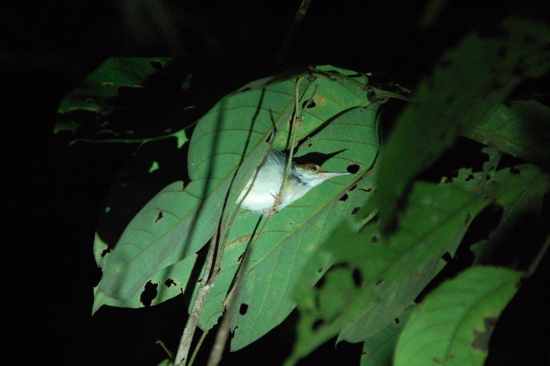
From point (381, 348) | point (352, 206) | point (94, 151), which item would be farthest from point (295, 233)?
point (94, 151)

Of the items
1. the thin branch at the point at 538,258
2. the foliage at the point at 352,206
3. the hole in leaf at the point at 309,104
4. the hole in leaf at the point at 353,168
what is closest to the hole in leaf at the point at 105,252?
the foliage at the point at 352,206

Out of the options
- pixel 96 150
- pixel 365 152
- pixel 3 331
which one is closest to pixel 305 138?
pixel 365 152

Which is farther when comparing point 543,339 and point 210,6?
point 210,6

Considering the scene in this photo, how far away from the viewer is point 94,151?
230 centimetres

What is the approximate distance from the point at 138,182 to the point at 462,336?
1.43 m

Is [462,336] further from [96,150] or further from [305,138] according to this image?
[96,150]

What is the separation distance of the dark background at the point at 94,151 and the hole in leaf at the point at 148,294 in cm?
74

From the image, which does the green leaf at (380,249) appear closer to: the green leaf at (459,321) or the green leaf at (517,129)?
the green leaf at (459,321)

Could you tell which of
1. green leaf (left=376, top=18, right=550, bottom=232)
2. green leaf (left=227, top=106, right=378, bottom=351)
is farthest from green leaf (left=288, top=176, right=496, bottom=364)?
green leaf (left=227, top=106, right=378, bottom=351)

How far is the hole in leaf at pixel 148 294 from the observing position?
1769 mm

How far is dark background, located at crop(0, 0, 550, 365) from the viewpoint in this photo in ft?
5.71

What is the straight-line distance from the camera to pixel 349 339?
1604 millimetres

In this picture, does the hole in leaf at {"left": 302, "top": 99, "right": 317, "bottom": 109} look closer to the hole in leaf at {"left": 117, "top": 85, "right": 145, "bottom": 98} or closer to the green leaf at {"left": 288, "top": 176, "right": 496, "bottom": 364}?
the hole in leaf at {"left": 117, "top": 85, "right": 145, "bottom": 98}

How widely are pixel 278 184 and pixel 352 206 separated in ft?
1.90
